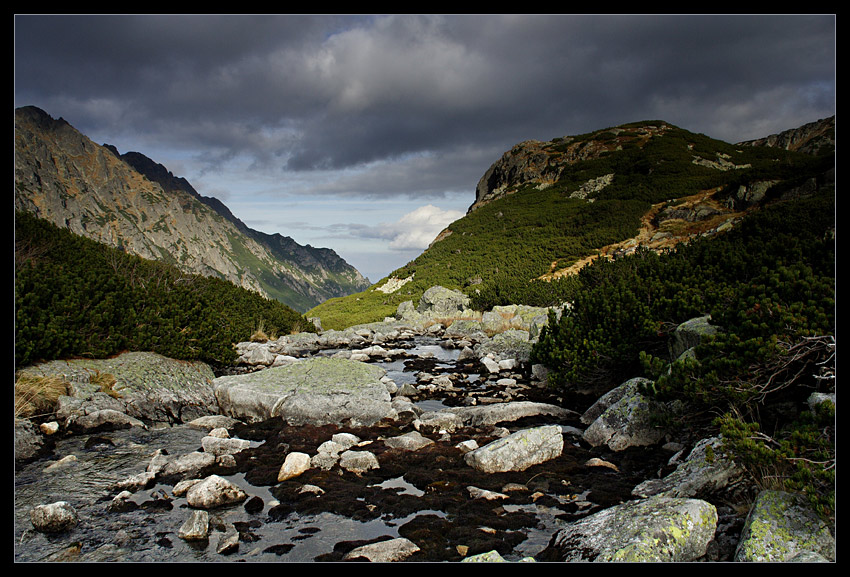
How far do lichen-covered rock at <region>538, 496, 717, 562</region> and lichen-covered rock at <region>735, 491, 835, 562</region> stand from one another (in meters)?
0.35

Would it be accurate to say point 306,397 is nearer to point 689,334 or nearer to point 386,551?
point 386,551

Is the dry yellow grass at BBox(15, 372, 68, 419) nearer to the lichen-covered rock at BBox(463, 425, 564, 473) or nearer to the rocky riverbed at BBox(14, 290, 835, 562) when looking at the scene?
the rocky riverbed at BBox(14, 290, 835, 562)

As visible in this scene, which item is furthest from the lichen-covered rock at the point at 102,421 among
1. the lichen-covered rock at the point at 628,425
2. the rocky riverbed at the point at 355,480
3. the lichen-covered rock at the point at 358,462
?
the lichen-covered rock at the point at 628,425

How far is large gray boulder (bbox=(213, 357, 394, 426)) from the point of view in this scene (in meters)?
9.47

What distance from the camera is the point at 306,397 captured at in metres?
9.70

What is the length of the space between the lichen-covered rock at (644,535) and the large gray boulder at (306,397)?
5808mm

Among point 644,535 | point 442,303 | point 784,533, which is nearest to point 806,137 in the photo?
point 442,303

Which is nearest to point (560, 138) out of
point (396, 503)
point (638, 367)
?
point (638, 367)

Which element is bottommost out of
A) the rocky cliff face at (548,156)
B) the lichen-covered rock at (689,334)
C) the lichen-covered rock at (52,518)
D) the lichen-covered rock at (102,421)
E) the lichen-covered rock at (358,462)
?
the lichen-covered rock at (358,462)

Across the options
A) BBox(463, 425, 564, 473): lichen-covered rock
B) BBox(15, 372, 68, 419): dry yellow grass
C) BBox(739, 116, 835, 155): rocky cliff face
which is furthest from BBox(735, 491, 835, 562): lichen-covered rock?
BBox(739, 116, 835, 155): rocky cliff face

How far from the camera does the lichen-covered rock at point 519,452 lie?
6797 mm

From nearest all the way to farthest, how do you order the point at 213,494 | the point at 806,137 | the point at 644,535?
the point at 644,535 < the point at 213,494 < the point at 806,137

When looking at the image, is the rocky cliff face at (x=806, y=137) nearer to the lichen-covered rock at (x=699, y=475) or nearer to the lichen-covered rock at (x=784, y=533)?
the lichen-covered rock at (x=699, y=475)

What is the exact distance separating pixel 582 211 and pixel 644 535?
199 ft
